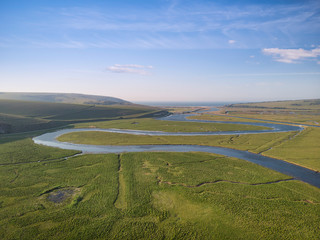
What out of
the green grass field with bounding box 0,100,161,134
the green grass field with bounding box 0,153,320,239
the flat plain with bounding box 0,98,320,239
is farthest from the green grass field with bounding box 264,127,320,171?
the green grass field with bounding box 0,100,161,134

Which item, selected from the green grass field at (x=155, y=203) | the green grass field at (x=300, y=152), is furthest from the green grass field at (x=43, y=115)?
the green grass field at (x=300, y=152)

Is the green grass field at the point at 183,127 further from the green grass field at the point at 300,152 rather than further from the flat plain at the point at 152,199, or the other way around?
the flat plain at the point at 152,199

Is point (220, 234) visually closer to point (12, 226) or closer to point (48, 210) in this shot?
point (48, 210)

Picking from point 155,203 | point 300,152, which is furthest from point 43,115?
point 300,152

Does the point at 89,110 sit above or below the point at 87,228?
above

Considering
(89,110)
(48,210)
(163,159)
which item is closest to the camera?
Result: (48,210)

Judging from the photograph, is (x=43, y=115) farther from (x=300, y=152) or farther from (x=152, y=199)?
(x=300, y=152)

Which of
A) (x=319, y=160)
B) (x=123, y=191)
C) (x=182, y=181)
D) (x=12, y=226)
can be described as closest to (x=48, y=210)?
(x=12, y=226)

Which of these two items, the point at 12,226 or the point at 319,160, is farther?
the point at 319,160
